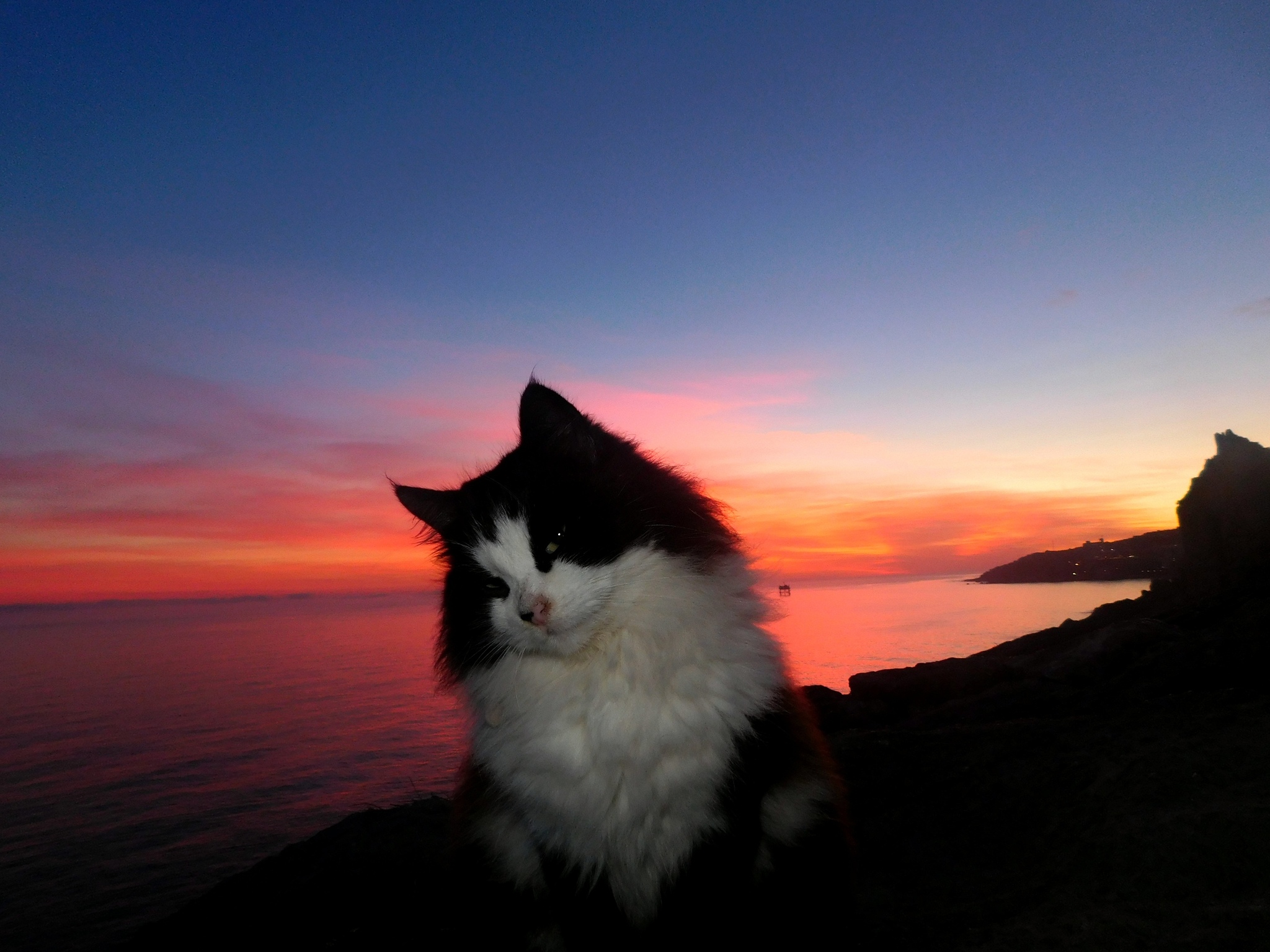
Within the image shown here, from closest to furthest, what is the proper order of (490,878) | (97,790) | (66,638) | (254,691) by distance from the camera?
(490,878) → (97,790) → (254,691) → (66,638)

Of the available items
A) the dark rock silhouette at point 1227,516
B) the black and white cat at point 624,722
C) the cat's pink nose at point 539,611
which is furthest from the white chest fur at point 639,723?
the dark rock silhouette at point 1227,516

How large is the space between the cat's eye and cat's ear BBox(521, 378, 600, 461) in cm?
32

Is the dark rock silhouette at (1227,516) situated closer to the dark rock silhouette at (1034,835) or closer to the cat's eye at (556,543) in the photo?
the dark rock silhouette at (1034,835)

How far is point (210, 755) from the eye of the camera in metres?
14.1

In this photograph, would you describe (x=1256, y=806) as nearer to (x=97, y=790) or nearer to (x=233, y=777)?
(x=233, y=777)

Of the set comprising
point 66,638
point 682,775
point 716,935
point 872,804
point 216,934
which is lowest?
point 66,638

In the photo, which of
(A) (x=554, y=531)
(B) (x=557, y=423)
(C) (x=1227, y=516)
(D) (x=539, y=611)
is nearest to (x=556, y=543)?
(A) (x=554, y=531)

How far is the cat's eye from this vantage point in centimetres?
221

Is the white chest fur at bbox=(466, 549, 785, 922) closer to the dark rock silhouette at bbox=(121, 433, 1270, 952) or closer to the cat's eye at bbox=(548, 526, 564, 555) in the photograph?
the cat's eye at bbox=(548, 526, 564, 555)

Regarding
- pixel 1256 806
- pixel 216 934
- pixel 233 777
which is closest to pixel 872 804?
pixel 1256 806

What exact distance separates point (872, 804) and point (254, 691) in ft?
76.7

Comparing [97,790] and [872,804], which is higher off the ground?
[872,804]

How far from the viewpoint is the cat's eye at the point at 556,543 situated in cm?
221

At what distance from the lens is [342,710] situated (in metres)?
17.0
